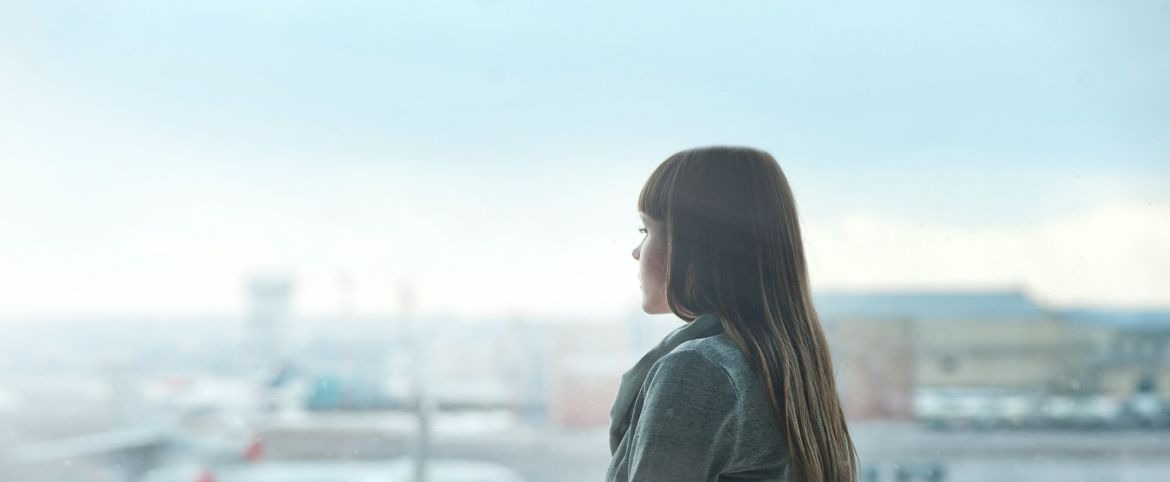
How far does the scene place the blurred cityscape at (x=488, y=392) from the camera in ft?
5.24

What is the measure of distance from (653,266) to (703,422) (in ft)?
0.57

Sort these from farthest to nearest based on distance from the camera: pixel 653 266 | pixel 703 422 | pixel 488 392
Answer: pixel 488 392
pixel 653 266
pixel 703 422

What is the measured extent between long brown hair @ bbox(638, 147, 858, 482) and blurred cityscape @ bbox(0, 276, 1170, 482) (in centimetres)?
82

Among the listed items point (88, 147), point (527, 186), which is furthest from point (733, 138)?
point (88, 147)

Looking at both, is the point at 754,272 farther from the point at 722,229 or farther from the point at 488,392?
the point at 488,392

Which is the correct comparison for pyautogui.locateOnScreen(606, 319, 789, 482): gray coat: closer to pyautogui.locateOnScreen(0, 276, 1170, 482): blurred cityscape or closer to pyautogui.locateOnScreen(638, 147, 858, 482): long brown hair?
pyautogui.locateOnScreen(638, 147, 858, 482): long brown hair

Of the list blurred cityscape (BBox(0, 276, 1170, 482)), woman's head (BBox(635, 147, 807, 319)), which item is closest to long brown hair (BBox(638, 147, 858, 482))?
woman's head (BBox(635, 147, 807, 319))

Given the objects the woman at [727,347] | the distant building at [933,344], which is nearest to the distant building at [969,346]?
the distant building at [933,344]

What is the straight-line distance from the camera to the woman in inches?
30.5

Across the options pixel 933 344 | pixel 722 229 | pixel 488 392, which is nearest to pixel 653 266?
pixel 722 229

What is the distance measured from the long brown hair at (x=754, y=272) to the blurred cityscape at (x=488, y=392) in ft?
2.67

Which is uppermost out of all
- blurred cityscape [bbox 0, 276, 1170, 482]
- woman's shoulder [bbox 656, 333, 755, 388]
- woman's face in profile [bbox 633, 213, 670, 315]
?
woman's face in profile [bbox 633, 213, 670, 315]

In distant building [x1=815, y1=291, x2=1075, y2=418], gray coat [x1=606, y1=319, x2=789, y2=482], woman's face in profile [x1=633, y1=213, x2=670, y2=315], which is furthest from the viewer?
distant building [x1=815, y1=291, x2=1075, y2=418]

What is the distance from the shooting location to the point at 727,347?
797mm
